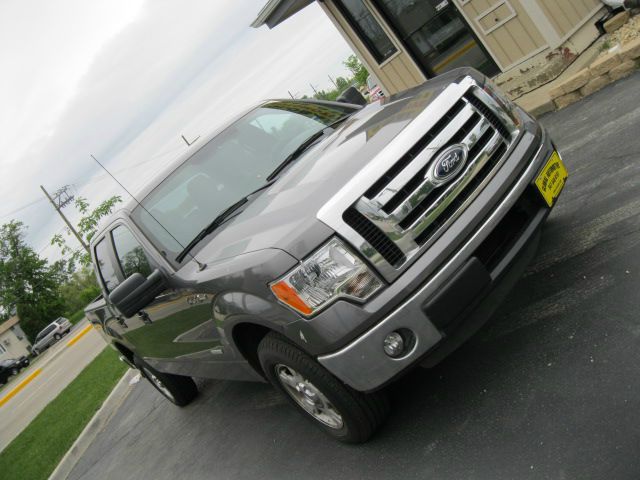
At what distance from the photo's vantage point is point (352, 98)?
512 centimetres

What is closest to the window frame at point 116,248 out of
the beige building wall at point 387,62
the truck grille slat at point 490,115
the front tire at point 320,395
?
the front tire at point 320,395

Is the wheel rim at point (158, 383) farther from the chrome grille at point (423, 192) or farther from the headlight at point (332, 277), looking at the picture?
the chrome grille at point (423, 192)

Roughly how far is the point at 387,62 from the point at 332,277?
29.2 feet

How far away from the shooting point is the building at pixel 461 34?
29.7 feet

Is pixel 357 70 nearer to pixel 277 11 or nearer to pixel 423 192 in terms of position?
pixel 277 11

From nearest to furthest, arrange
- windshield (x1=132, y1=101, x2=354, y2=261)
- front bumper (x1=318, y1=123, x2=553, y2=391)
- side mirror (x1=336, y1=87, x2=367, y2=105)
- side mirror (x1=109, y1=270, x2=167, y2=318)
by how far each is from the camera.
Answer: front bumper (x1=318, y1=123, x2=553, y2=391) < side mirror (x1=109, y1=270, x2=167, y2=318) < windshield (x1=132, y1=101, x2=354, y2=261) < side mirror (x1=336, y1=87, x2=367, y2=105)

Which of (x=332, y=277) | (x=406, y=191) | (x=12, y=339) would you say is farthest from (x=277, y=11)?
(x=12, y=339)

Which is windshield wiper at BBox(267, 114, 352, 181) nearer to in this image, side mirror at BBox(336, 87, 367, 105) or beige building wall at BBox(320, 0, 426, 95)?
side mirror at BBox(336, 87, 367, 105)

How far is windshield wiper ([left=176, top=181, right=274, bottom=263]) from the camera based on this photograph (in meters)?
3.80

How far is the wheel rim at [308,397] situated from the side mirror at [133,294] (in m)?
0.89

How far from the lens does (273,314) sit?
291 cm

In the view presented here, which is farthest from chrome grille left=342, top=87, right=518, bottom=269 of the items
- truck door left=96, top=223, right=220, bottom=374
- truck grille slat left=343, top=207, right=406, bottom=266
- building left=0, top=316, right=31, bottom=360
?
building left=0, top=316, right=31, bottom=360

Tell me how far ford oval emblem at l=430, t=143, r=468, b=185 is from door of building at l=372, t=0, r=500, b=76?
7603mm

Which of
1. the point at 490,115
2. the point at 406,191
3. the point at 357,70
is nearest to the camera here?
the point at 406,191
